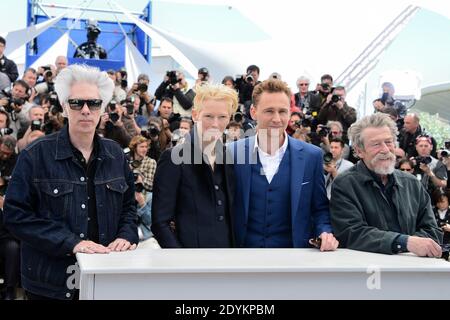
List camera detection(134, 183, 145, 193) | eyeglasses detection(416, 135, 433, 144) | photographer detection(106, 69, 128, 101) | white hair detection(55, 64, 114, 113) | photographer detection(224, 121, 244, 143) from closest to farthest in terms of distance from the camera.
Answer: white hair detection(55, 64, 114, 113) < camera detection(134, 183, 145, 193) < photographer detection(224, 121, 244, 143) < eyeglasses detection(416, 135, 433, 144) < photographer detection(106, 69, 128, 101)

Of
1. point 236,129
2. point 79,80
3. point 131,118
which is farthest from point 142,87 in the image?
point 79,80

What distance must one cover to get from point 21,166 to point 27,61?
390 inches

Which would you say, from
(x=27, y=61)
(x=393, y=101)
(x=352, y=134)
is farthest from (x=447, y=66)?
(x=352, y=134)

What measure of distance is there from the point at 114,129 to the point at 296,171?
4.19 meters

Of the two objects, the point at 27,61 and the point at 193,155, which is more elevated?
the point at 27,61

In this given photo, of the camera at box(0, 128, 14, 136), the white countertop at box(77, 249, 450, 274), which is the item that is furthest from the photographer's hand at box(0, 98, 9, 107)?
the white countertop at box(77, 249, 450, 274)

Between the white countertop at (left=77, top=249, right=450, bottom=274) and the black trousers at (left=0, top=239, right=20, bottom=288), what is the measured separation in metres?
3.07

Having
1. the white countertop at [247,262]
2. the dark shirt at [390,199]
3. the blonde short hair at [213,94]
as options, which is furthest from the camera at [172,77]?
the white countertop at [247,262]

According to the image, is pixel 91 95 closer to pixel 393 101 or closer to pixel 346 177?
pixel 346 177

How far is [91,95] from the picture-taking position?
240 centimetres

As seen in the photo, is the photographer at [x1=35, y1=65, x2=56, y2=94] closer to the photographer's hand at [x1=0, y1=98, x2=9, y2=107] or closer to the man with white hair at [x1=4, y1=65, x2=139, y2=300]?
the photographer's hand at [x1=0, y1=98, x2=9, y2=107]

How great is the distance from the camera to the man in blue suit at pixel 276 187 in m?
2.73

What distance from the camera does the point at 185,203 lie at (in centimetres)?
267

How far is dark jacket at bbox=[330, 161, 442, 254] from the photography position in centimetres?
264
